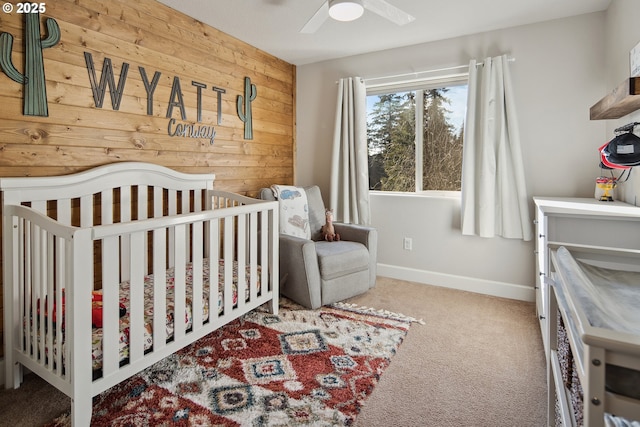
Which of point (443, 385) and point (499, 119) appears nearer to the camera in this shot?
point (443, 385)

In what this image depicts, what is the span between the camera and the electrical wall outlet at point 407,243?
347cm

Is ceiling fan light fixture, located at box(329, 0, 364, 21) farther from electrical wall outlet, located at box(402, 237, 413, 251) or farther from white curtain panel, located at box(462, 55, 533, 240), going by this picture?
electrical wall outlet, located at box(402, 237, 413, 251)

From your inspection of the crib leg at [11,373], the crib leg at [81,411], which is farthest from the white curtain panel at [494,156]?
the crib leg at [11,373]

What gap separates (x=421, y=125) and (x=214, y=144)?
6.26 feet

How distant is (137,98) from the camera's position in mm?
2369

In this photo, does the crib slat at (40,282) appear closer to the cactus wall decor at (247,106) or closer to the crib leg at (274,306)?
the crib leg at (274,306)

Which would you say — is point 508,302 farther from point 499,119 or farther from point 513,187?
point 499,119

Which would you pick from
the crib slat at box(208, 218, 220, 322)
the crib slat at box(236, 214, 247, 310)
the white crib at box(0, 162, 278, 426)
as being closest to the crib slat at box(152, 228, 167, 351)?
the white crib at box(0, 162, 278, 426)

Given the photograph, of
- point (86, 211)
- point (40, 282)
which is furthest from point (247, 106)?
point (40, 282)

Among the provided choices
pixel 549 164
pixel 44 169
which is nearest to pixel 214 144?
pixel 44 169

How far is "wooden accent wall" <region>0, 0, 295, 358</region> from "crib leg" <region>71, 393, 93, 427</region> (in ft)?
3.85

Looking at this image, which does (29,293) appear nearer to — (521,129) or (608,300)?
(608,300)

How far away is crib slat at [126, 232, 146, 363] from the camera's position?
61.7 inches

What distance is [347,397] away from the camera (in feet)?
A: 5.53
